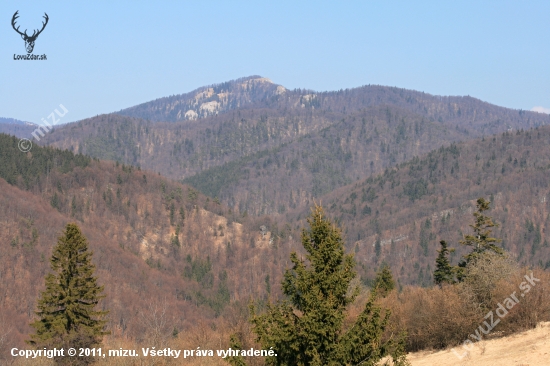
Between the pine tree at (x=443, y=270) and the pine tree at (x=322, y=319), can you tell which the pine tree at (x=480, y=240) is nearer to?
the pine tree at (x=443, y=270)

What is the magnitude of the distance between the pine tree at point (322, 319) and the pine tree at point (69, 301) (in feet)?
64.8

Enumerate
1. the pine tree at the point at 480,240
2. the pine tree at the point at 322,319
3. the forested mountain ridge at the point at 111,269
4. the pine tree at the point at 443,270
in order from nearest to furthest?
1. the pine tree at the point at 322,319
2. the pine tree at the point at 480,240
3. the pine tree at the point at 443,270
4. the forested mountain ridge at the point at 111,269

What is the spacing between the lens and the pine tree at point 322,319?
2103 cm

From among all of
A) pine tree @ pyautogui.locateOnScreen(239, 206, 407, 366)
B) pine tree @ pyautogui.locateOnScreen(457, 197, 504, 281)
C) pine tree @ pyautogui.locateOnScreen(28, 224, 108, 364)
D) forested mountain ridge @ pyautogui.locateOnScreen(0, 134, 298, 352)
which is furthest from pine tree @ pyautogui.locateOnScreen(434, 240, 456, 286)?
forested mountain ridge @ pyautogui.locateOnScreen(0, 134, 298, 352)

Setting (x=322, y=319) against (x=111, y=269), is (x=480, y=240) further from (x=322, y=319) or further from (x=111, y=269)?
(x=111, y=269)

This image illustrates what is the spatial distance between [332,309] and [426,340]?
73.5 ft

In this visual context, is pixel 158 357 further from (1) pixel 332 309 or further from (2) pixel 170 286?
(2) pixel 170 286

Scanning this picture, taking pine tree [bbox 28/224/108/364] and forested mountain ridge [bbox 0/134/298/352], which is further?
forested mountain ridge [bbox 0/134/298/352]

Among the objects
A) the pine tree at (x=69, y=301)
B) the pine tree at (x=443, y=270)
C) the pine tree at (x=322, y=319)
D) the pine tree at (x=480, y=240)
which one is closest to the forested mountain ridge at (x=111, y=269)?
the pine tree at (x=443, y=270)

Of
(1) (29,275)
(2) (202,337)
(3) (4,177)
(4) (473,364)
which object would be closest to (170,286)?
(1) (29,275)

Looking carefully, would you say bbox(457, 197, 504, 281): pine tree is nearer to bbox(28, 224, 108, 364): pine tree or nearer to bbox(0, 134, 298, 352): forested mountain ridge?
bbox(28, 224, 108, 364): pine tree

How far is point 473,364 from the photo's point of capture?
3189 cm

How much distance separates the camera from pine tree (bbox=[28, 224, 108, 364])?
38.6 metres

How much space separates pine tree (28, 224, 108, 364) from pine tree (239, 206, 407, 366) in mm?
19739
